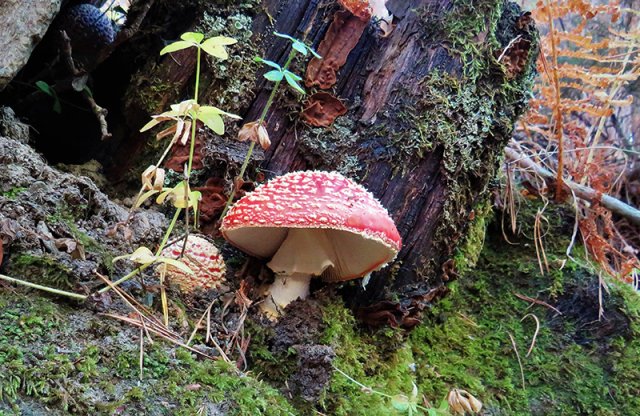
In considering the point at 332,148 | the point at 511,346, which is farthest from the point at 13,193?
the point at 511,346

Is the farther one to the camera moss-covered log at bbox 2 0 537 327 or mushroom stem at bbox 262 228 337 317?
moss-covered log at bbox 2 0 537 327

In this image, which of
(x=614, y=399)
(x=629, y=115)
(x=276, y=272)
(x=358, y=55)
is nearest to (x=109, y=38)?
(x=358, y=55)

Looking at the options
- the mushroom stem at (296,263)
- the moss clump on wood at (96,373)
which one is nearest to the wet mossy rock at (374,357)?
the moss clump on wood at (96,373)

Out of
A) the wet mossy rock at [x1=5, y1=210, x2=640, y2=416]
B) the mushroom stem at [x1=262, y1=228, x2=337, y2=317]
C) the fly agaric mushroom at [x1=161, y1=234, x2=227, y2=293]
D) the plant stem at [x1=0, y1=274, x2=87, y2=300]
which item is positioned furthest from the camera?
the mushroom stem at [x1=262, y1=228, x2=337, y2=317]

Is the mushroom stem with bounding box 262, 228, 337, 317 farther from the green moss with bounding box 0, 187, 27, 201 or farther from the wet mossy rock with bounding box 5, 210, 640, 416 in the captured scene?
the green moss with bounding box 0, 187, 27, 201

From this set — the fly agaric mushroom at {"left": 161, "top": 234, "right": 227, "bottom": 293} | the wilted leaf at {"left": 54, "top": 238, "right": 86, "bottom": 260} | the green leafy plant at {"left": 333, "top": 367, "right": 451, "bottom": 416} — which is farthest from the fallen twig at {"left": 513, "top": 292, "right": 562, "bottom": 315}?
the wilted leaf at {"left": 54, "top": 238, "right": 86, "bottom": 260}

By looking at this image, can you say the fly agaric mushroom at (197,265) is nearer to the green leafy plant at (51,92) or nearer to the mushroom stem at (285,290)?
the mushroom stem at (285,290)

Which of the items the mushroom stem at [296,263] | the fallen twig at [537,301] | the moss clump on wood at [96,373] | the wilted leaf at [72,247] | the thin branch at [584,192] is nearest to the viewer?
the moss clump on wood at [96,373]
